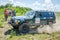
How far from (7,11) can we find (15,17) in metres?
0.49

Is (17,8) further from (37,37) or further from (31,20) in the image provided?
(37,37)

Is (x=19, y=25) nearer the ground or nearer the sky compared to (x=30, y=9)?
nearer the ground

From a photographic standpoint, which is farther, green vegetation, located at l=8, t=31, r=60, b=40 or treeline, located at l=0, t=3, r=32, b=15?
treeline, located at l=0, t=3, r=32, b=15

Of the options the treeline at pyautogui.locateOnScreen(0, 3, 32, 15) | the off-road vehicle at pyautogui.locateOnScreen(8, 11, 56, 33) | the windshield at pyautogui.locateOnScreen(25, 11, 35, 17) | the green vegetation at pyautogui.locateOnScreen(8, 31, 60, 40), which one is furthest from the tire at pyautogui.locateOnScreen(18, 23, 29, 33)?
the treeline at pyautogui.locateOnScreen(0, 3, 32, 15)

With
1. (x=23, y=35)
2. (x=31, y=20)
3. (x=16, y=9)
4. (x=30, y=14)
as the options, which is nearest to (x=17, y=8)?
(x=16, y=9)

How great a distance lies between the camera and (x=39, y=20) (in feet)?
20.6

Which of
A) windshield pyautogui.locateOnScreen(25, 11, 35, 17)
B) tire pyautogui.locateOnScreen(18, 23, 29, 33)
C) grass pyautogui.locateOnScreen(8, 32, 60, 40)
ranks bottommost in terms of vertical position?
grass pyautogui.locateOnScreen(8, 32, 60, 40)

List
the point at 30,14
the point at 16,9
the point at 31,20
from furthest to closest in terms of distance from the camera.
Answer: the point at 16,9, the point at 30,14, the point at 31,20

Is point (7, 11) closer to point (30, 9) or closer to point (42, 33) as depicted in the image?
point (30, 9)

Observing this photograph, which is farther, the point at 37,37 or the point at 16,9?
the point at 16,9

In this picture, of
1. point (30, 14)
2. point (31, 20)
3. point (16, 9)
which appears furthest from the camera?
point (16, 9)

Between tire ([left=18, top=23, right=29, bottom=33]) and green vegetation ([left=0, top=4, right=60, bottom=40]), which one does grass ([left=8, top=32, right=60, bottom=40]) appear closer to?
green vegetation ([left=0, top=4, right=60, bottom=40])

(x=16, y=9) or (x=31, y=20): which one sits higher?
(x=16, y=9)

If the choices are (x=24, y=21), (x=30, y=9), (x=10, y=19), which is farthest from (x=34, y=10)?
(x=10, y=19)
